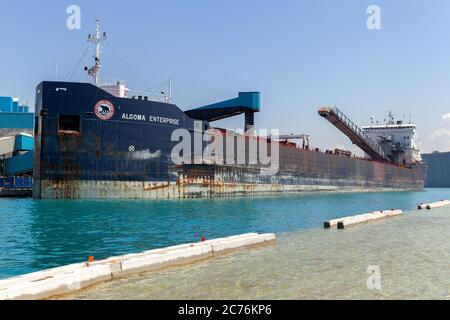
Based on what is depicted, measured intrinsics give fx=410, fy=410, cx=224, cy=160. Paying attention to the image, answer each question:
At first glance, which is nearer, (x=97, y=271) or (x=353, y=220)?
(x=97, y=271)

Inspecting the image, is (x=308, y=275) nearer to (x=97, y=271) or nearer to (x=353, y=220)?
(x=97, y=271)

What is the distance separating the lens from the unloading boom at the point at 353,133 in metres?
61.3

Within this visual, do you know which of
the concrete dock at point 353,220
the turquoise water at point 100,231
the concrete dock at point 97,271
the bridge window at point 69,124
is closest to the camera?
the concrete dock at point 97,271

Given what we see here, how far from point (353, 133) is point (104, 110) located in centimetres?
4712

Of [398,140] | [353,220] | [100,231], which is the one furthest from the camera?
[398,140]

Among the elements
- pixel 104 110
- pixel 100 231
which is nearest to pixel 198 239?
pixel 100 231

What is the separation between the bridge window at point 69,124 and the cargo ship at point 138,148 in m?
0.08

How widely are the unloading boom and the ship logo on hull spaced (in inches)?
1352

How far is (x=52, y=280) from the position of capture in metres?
7.74

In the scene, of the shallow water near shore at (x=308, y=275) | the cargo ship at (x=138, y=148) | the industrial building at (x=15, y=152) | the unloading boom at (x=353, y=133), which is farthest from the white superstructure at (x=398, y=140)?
the shallow water near shore at (x=308, y=275)

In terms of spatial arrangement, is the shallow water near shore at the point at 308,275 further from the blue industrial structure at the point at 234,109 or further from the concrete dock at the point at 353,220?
the blue industrial structure at the point at 234,109

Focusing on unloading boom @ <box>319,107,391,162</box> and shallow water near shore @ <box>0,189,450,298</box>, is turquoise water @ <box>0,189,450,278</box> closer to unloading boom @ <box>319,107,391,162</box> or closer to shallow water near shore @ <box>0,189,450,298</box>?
shallow water near shore @ <box>0,189,450,298</box>

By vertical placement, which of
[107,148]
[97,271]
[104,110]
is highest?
[104,110]

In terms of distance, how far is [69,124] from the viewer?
35.4 m
